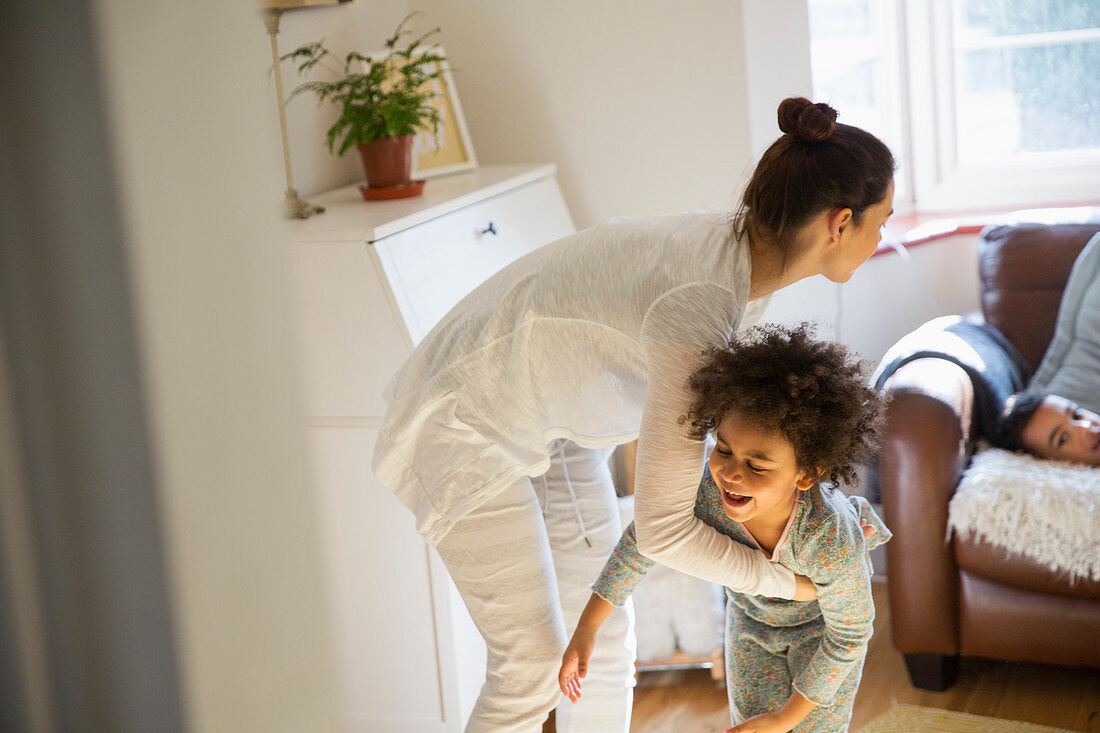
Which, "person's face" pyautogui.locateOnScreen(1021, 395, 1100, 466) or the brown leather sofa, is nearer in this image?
the brown leather sofa

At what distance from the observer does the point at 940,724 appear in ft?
7.18

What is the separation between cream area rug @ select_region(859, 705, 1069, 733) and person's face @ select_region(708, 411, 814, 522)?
1.10m

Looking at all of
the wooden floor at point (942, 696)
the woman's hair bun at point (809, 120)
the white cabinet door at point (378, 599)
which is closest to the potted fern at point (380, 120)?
the white cabinet door at point (378, 599)

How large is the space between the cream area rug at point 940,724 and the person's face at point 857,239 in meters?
1.29

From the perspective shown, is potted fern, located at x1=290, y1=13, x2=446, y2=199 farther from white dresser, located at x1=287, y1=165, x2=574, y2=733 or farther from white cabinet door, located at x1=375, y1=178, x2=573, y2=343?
white cabinet door, located at x1=375, y1=178, x2=573, y2=343

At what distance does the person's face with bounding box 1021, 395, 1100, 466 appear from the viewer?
7.47 ft

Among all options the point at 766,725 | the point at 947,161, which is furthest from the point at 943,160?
the point at 766,725

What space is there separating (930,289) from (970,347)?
85 cm

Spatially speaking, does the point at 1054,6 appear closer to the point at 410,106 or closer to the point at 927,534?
the point at 927,534

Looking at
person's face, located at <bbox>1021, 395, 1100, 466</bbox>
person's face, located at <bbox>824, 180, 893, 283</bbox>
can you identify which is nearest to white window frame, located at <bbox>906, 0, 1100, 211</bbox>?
person's face, located at <bbox>1021, 395, 1100, 466</bbox>

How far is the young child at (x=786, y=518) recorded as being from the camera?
1.29 m

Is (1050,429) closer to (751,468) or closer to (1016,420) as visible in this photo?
(1016,420)

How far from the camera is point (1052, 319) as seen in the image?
2676 mm

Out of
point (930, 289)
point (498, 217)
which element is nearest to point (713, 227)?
point (498, 217)
